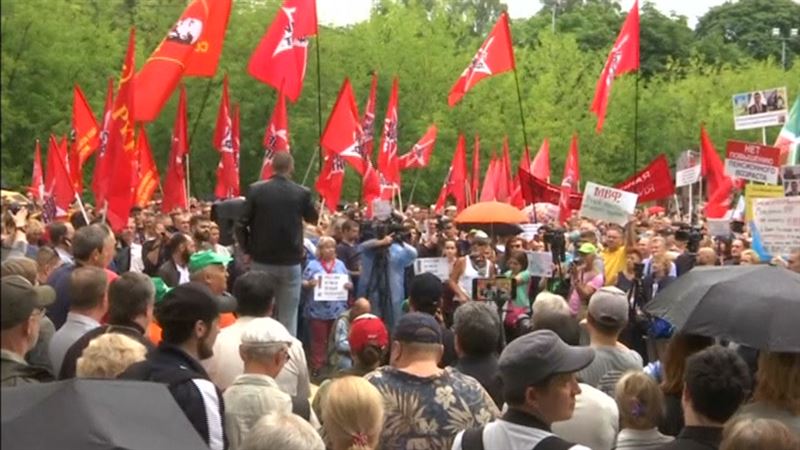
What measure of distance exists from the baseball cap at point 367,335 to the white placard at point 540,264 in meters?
8.87

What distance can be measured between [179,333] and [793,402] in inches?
93.7

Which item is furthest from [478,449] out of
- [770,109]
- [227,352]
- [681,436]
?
[770,109]

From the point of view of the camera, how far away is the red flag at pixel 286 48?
770 inches

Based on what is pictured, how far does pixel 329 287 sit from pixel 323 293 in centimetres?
9

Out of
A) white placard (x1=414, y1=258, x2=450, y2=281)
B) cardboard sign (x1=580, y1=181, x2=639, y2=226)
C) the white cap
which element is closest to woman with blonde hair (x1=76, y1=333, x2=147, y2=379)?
the white cap

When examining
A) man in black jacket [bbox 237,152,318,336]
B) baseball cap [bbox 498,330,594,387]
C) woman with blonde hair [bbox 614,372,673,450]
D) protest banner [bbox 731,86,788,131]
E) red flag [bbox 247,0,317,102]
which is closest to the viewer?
baseball cap [bbox 498,330,594,387]

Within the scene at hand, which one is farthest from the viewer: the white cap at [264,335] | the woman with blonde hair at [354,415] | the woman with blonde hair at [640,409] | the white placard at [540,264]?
the white placard at [540,264]

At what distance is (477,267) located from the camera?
17.1 meters

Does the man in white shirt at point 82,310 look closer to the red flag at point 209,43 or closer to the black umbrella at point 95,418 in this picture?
the black umbrella at point 95,418

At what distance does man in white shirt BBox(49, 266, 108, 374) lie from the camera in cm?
704

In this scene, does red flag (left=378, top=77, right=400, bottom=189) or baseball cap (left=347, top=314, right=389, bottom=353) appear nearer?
baseball cap (left=347, top=314, right=389, bottom=353)

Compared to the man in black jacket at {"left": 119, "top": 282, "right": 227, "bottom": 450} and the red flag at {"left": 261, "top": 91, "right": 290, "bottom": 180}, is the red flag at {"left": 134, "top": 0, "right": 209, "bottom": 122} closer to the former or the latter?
the red flag at {"left": 261, "top": 91, "right": 290, "bottom": 180}

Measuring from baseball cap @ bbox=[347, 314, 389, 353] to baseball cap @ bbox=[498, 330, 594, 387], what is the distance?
6.78 feet

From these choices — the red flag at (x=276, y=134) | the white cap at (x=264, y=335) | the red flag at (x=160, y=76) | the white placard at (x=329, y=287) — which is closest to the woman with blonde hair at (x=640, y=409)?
the white cap at (x=264, y=335)
